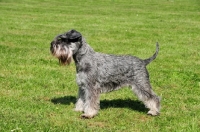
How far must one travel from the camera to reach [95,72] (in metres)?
10.1

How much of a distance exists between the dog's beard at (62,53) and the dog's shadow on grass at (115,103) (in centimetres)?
166

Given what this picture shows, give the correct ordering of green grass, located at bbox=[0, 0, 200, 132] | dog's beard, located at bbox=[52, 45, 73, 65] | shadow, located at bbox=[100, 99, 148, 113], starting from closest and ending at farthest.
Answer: green grass, located at bbox=[0, 0, 200, 132], dog's beard, located at bbox=[52, 45, 73, 65], shadow, located at bbox=[100, 99, 148, 113]

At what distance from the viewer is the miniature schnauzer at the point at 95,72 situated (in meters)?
9.85

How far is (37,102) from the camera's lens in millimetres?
10789

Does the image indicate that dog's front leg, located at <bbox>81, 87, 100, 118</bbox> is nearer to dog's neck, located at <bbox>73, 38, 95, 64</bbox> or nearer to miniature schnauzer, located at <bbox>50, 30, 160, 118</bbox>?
miniature schnauzer, located at <bbox>50, 30, 160, 118</bbox>

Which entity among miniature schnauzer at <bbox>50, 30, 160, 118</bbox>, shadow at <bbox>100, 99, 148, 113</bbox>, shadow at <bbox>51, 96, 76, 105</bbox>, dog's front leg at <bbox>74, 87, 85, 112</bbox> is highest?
miniature schnauzer at <bbox>50, 30, 160, 118</bbox>

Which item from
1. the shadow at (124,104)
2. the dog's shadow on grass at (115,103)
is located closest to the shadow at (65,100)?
the dog's shadow on grass at (115,103)

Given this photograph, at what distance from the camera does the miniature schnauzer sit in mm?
9852

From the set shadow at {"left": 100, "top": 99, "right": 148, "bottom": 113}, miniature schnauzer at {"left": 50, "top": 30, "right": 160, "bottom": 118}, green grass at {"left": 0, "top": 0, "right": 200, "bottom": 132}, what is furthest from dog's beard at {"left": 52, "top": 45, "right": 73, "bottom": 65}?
shadow at {"left": 100, "top": 99, "right": 148, "bottom": 113}

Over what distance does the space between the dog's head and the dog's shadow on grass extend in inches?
67.5

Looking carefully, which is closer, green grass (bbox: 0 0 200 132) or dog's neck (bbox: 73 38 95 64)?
green grass (bbox: 0 0 200 132)

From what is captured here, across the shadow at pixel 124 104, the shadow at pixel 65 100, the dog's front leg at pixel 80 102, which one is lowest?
the shadow at pixel 124 104

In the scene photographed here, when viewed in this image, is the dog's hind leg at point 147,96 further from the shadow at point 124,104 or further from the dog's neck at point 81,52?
the dog's neck at point 81,52

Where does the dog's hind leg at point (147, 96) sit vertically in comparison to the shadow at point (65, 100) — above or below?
above
